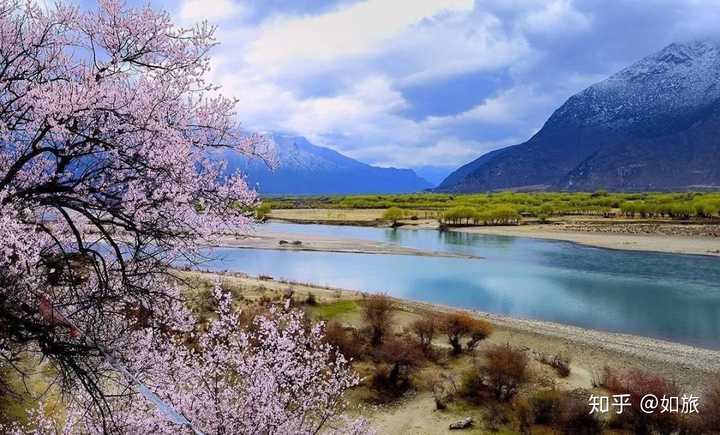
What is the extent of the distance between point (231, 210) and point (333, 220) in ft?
282

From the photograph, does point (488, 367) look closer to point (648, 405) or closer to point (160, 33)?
point (648, 405)

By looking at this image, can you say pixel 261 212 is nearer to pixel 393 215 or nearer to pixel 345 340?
pixel 393 215

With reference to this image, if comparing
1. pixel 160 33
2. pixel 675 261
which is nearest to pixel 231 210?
pixel 160 33

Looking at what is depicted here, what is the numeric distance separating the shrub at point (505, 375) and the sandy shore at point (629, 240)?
4157 cm

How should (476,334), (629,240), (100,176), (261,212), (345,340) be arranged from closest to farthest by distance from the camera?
(100,176)
(345,340)
(476,334)
(629,240)
(261,212)

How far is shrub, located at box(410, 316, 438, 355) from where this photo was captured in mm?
20891

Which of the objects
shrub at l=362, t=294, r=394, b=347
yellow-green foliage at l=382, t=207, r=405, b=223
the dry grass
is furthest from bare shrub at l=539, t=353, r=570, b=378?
the dry grass

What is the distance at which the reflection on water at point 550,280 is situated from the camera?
28531 millimetres

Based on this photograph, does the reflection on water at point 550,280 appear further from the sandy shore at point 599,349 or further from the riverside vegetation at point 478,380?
the riverside vegetation at point 478,380

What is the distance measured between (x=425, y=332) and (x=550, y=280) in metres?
20.2

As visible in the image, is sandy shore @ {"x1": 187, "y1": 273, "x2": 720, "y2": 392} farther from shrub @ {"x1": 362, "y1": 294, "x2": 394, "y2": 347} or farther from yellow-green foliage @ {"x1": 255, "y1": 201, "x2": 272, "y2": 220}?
yellow-green foliage @ {"x1": 255, "y1": 201, "x2": 272, "y2": 220}

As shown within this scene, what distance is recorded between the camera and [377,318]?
2223 centimetres

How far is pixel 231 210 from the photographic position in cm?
614

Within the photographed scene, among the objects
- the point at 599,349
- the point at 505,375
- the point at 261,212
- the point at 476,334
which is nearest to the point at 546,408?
the point at 505,375
